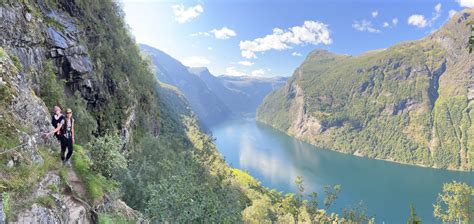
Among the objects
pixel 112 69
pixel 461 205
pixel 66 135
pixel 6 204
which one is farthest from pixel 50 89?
pixel 461 205

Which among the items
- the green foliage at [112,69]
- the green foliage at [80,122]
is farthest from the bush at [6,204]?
the green foliage at [112,69]

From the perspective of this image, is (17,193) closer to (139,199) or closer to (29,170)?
(29,170)

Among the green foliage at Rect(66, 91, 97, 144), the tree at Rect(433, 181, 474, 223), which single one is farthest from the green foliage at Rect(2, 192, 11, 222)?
the tree at Rect(433, 181, 474, 223)

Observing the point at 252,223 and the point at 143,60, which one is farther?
the point at 143,60

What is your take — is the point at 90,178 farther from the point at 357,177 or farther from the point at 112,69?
the point at 357,177

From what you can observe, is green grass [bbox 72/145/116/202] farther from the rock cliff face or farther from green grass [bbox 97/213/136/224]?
green grass [bbox 97/213/136/224]

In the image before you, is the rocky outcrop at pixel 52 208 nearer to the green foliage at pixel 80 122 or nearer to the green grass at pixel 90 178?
the green grass at pixel 90 178

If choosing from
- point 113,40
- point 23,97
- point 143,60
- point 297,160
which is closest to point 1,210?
point 23,97

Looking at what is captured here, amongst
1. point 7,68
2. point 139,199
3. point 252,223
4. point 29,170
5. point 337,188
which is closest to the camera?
point 29,170
